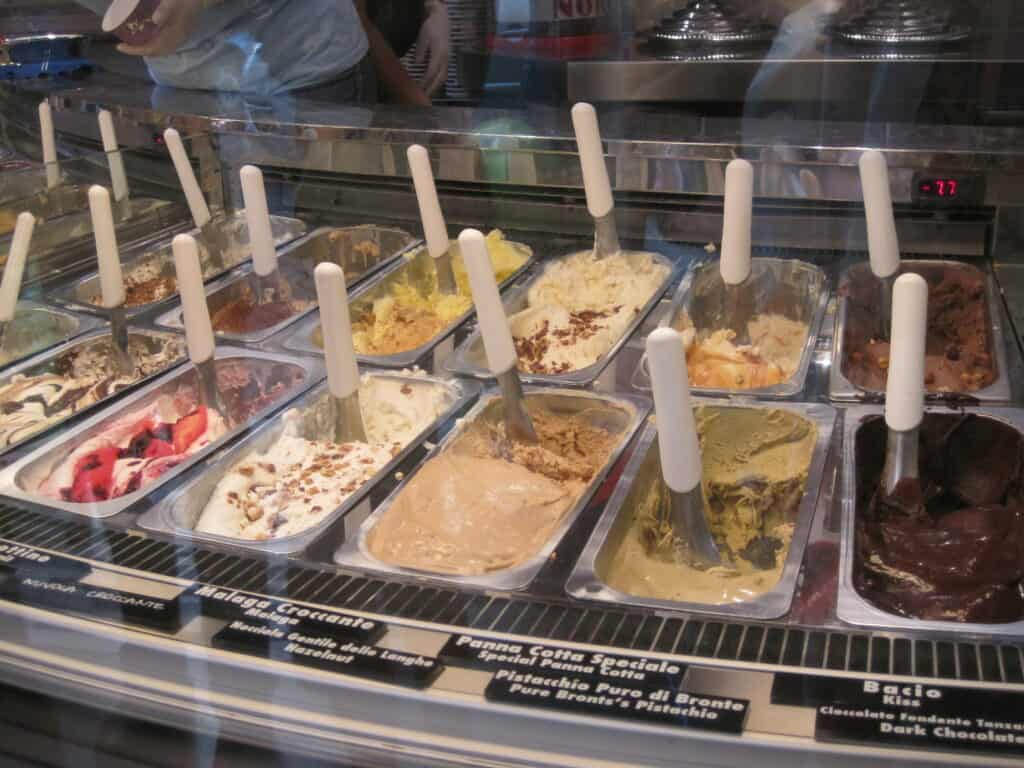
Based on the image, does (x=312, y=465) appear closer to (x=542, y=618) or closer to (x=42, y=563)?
(x=42, y=563)

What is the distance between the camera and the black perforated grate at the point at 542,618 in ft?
3.60

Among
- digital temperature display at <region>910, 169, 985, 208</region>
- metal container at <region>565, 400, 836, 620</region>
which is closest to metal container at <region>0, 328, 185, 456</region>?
metal container at <region>565, 400, 836, 620</region>

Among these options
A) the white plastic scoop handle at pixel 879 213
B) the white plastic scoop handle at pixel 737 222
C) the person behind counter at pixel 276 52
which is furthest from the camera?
the person behind counter at pixel 276 52

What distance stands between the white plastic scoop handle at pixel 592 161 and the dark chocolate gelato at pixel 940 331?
569 mm

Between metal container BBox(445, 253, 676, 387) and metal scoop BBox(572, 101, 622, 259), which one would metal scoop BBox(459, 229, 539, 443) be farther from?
metal scoop BBox(572, 101, 622, 259)

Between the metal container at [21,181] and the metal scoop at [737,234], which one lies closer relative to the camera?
the metal scoop at [737,234]

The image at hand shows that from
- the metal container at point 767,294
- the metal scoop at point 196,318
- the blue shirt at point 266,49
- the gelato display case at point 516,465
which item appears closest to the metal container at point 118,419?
the gelato display case at point 516,465

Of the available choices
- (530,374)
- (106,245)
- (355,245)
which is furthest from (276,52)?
(530,374)

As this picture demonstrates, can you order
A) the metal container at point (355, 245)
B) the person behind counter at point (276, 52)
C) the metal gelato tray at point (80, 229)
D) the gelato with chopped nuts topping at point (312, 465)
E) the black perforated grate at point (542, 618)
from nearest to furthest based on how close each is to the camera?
the black perforated grate at point (542, 618), the gelato with chopped nuts topping at point (312, 465), the metal gelato tray at point (80, 229), the metal container at point (355, 245), the person behind counter at point (276, 52)

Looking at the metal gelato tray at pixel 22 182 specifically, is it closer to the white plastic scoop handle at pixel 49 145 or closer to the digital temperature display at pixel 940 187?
the white plastic scoop handle at pixel 49 145

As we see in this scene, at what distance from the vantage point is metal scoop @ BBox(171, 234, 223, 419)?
1.81 metres

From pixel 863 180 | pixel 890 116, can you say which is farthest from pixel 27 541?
pixel 890 116

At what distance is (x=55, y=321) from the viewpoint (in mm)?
2348

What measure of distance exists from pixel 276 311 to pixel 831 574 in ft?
5.20
